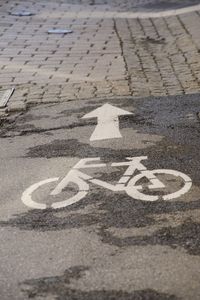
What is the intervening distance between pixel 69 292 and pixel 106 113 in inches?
148

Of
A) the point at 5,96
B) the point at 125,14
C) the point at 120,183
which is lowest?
the point at 125,14

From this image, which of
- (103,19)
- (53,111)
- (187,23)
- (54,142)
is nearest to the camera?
(54,142)

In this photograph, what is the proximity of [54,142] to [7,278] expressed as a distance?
268 cm

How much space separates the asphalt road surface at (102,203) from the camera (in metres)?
3.88

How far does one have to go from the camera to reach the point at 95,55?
10.1 metres

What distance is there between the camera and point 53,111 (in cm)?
753

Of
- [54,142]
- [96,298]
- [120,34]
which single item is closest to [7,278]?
[96,298]

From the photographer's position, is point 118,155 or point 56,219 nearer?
point 56,219

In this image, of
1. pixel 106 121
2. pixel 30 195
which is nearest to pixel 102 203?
pixel 30 195

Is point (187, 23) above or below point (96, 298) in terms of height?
below

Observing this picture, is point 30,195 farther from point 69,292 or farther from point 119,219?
point 69,292

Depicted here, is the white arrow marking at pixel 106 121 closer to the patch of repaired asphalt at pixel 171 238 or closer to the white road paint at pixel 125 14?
the patch of repaired asphalt at pixel 171 238

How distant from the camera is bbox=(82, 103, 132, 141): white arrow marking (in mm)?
6539

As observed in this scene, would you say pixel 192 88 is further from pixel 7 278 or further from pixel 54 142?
pixel 7 278
